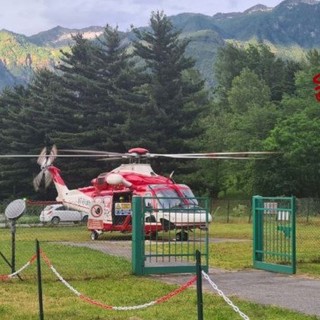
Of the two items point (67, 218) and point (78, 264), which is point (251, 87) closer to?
point (67, 218)

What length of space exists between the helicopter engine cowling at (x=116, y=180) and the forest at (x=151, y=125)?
24265 mm

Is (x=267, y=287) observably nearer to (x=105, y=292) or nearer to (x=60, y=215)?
(x=105, y=292)

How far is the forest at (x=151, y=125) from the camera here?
176 feet

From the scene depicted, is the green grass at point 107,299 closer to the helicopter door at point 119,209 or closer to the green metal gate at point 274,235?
the green metal gate at point 274,235

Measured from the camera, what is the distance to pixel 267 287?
13.1 m

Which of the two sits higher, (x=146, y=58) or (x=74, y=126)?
(x=146, y=58)

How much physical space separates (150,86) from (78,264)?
39719 millimetres

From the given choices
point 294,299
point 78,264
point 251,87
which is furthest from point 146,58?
point 294,299

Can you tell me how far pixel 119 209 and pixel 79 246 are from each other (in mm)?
4851

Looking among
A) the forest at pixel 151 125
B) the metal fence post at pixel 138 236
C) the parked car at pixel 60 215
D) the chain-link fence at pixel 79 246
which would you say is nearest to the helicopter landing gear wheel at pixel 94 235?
the chain-link fence at pixel 79 246

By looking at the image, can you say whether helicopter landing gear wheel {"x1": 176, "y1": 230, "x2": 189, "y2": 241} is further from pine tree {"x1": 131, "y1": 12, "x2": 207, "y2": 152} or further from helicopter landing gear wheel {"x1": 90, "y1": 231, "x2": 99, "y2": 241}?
pine tree {"x1": 131, "y1": 12, "x2": 207, "y2": 152}

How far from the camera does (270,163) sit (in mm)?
56531

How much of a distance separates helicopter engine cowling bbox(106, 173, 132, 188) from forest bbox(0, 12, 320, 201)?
79.6 ft

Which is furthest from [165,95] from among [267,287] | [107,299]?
[107,299]
